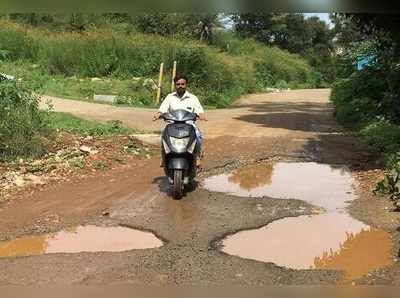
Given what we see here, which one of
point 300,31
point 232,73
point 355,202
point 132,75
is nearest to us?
point 355,202

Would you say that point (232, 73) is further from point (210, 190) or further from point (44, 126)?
point (210, 190)

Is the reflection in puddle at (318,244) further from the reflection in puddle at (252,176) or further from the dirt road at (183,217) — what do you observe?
the reflection in puddle at (252,176)

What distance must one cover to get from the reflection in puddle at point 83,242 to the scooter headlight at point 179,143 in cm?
128

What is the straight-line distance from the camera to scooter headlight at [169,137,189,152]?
611 centimetres

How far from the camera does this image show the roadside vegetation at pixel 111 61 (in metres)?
18.8

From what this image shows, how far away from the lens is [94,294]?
293 centimetres

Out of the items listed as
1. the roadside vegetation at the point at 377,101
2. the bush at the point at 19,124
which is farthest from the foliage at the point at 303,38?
the bush at the point at 19,124

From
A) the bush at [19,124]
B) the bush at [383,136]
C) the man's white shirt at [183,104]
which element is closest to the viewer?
the man's white shirt at [183,104]

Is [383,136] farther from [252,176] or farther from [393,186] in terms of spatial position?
[393,186]

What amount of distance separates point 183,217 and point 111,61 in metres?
16.6

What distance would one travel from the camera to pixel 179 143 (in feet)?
20.1

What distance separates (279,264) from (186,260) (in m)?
0.68

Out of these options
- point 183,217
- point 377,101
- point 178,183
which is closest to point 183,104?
point 178,183
